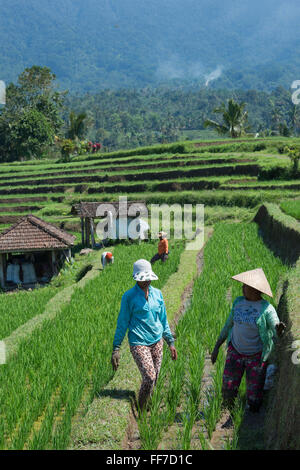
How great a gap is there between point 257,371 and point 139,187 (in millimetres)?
24628

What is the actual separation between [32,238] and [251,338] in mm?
12205

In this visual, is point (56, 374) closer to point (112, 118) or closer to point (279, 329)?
point (279, 329)

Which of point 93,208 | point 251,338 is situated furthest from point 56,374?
point 93,208

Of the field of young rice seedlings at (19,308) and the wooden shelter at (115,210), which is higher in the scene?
the wooden shelter at (115,210)

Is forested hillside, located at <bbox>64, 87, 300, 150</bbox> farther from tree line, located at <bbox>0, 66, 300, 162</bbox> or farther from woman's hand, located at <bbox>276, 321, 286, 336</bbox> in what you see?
woman's hand, located at <bbox>276, 321, 286, 336</bbox>

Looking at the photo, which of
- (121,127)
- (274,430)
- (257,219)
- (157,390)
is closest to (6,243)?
(257,219)

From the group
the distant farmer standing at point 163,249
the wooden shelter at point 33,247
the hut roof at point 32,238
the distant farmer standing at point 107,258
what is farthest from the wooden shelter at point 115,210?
the distant farmer standing at point 163,249

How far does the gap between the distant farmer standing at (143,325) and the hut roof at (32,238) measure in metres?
11.2

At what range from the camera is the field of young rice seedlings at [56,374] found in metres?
3.76

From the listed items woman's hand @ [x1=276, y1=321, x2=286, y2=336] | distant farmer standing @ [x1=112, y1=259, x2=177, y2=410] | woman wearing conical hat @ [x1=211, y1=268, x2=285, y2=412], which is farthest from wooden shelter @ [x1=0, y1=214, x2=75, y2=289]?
woman's hand @ [x1=276, y1=321, x2=286, y2=336]

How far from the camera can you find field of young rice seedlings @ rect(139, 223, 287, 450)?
3.78 m

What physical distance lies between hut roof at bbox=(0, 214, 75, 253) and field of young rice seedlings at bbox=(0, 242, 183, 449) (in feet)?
22.1

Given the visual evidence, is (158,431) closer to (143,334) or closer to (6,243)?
(143,334)

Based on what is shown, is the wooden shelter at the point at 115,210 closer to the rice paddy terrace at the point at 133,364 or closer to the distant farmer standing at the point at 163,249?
the rice paddy terrace at the point at 133,364
